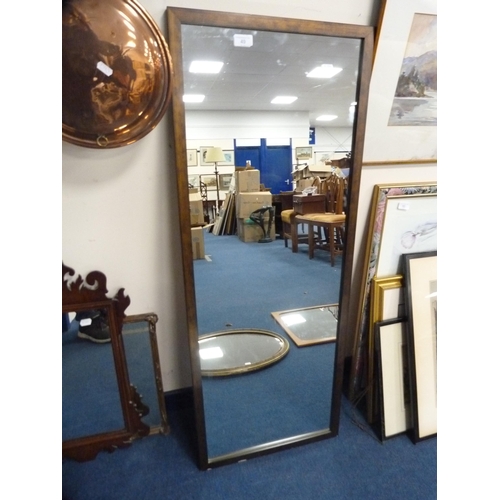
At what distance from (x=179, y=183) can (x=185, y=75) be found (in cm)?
36

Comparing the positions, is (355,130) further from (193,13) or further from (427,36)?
(193,13)

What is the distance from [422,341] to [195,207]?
3.83 ft

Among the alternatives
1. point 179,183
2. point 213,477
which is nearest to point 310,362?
point 213,477

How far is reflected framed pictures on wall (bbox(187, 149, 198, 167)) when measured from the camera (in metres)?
1.22

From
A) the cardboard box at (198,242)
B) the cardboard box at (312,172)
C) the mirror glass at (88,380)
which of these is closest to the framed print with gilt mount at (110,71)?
the cardboard box at (198,242)

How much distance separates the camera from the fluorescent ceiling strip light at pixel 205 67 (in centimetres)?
119

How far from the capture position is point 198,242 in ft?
4.53

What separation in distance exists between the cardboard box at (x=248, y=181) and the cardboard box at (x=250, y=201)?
0.03m

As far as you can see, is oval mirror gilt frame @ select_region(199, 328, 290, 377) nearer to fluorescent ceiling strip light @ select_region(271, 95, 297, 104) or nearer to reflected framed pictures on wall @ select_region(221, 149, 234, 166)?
reflected framed pictures on wall @ select_region(221, 149, 234, 166)

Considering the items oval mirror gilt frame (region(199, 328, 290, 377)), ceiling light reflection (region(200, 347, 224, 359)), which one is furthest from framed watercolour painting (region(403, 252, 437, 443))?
ceiling light reflection (region(200, 347, 224, 359))

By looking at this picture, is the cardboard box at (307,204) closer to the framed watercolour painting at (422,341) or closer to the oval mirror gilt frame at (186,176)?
the oval mirror gilt frame at (186,176)

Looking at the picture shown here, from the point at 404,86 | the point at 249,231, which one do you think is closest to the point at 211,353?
the point at 249,231

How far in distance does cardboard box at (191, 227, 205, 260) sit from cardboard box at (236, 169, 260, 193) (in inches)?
13.7
